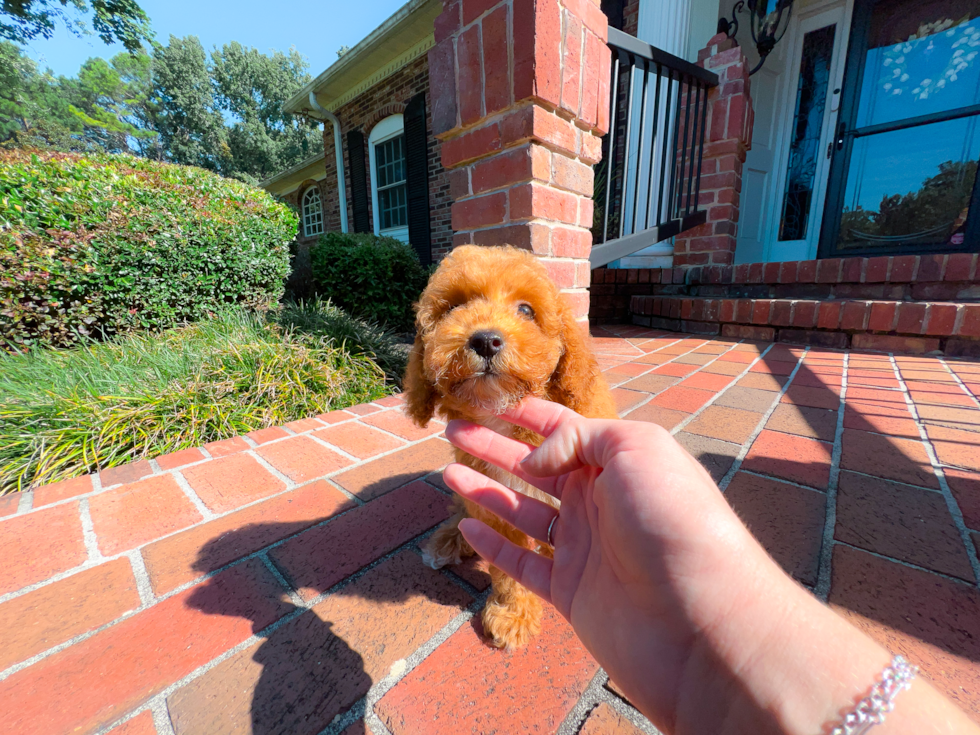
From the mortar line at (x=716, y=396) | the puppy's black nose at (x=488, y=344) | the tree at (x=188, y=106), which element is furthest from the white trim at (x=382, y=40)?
the tree at (x=188, y=106)

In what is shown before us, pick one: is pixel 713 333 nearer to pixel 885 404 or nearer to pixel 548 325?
pixel 885 404

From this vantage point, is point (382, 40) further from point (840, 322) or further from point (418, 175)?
point (840, 322)

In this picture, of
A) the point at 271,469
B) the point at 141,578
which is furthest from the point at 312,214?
the point at 141,578

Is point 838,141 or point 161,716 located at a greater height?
point 838,141

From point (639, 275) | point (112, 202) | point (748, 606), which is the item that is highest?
→ point (112, 202)

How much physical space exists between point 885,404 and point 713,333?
8.47 feet

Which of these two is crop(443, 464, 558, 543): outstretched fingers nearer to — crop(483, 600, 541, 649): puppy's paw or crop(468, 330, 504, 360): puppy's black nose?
crop(483, 600, 541, 649): puppy's paw

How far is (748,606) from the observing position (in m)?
0.71

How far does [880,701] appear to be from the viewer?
610 mm

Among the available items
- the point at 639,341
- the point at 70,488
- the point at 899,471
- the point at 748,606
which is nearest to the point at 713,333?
the point at 639,341

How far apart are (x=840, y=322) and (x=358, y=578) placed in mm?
5089

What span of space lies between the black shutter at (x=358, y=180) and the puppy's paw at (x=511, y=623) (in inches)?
468

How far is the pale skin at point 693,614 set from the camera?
64 centimetres

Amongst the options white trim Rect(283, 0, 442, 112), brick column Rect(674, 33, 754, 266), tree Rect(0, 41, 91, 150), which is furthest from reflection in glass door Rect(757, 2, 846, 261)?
tree Rect(0, 41, 91, 150)
